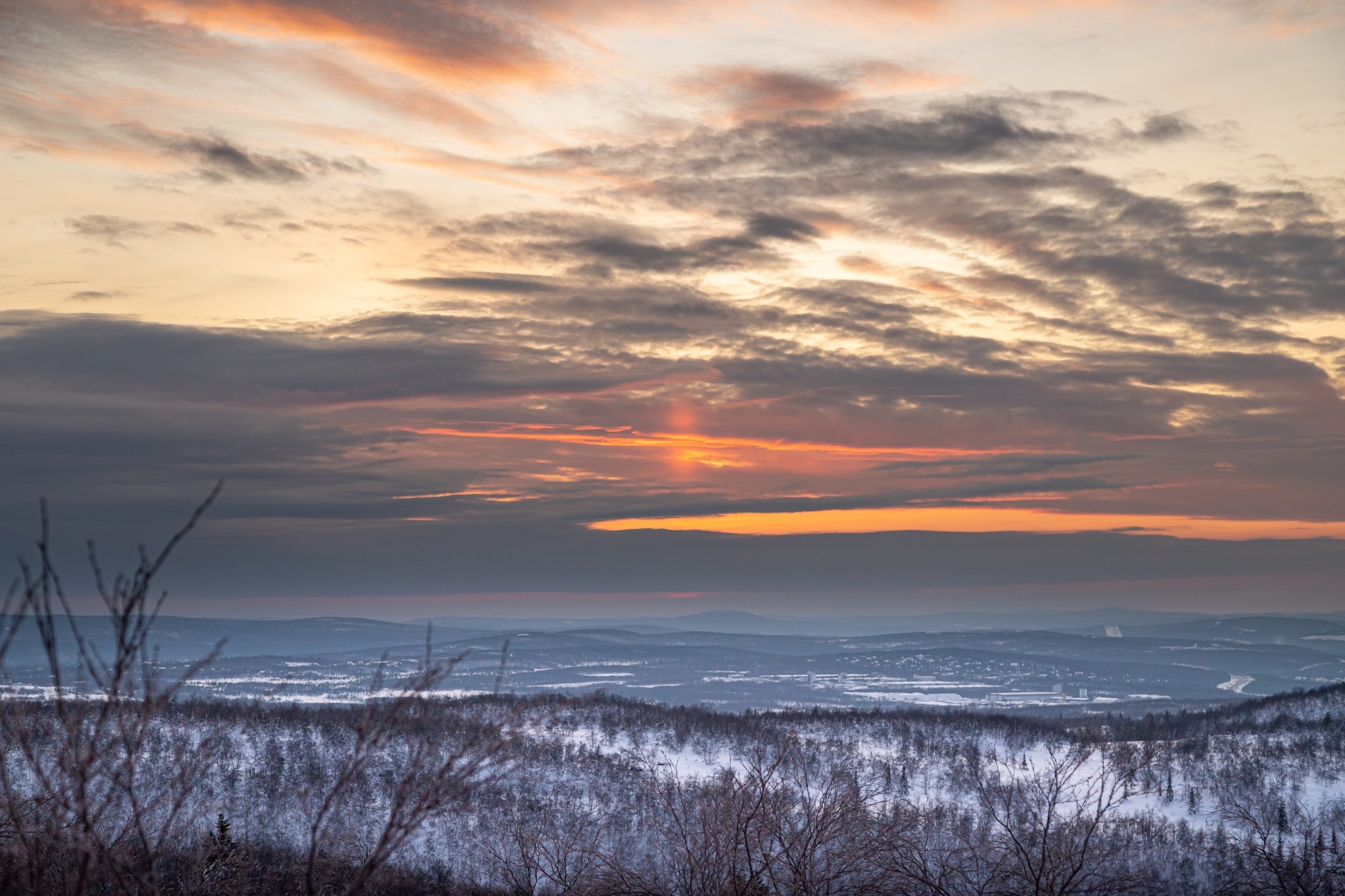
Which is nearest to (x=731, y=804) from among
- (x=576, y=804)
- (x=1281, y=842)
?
(x=1281, y=842)

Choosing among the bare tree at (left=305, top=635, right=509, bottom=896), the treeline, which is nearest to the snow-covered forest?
the treeline

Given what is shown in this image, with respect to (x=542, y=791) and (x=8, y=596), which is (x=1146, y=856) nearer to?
(x=542, y=791)

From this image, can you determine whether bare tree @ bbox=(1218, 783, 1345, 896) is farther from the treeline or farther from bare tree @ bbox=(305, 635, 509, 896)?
bare tree @ bbox=(305, 635, 509, 896)

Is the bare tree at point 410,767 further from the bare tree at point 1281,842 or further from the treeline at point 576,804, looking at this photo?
the bare tree at point 1281,842

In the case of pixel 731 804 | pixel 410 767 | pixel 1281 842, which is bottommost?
pixel 1281 842

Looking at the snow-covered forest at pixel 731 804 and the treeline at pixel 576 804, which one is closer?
the treeline at pixel 576 804

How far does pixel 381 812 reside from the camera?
520ft

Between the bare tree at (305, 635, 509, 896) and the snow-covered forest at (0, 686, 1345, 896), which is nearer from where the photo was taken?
the bare tree at (305, 635, 509, 896)

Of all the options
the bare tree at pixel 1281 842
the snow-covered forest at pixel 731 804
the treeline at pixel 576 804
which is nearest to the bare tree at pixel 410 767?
the treeline at pixel 576 804

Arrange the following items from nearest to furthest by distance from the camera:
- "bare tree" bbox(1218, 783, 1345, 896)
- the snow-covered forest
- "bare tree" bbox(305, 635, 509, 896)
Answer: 1. "bare tree" bbox(305, 635, 509, 896)
2. the snow-covered forest
3. "bare tree" bbox(1218, 783, 1345, 896)

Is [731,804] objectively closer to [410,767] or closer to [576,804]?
[410,767]

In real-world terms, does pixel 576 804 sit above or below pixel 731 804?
below

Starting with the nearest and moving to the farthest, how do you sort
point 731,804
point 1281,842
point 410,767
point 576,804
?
point 410,767
point 731,804
point 1281,842
point 576,804

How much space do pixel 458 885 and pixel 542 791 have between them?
56.7 meters
